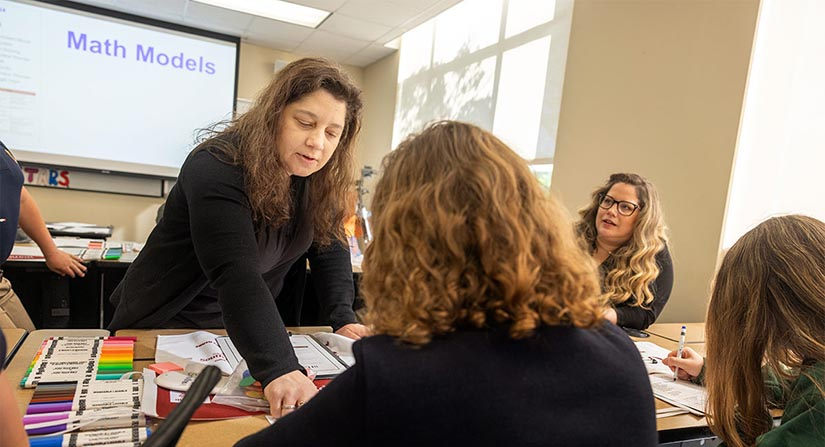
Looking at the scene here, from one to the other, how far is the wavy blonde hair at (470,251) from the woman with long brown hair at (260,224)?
1.47 ft

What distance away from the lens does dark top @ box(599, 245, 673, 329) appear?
6.44ft

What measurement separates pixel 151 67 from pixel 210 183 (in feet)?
14.1

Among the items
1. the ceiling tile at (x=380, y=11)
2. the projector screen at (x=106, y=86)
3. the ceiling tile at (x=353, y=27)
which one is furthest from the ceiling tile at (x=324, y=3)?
the projector screen at (x=106, y=86)

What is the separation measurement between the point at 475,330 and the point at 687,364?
1081mm

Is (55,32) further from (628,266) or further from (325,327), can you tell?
(628,266)

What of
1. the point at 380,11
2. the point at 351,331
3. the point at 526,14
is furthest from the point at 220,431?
the point at 380,11

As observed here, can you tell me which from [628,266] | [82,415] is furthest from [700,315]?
[82,415]

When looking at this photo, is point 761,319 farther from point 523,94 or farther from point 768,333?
point 523,94

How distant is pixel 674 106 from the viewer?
255cm

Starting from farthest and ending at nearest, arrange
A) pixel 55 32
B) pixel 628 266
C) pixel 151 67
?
pixel 151 67 → pixel 55 32 → pixel 628 266

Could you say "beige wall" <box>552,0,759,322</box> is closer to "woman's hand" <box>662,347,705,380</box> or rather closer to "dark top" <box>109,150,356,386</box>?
"woman's hand" <box>662,347,705,380</box>

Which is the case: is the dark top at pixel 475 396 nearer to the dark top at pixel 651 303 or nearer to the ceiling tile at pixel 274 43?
the dark top at pixel 651 303

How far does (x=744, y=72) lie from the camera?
230 centimetres

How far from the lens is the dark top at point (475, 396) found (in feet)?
1.58
